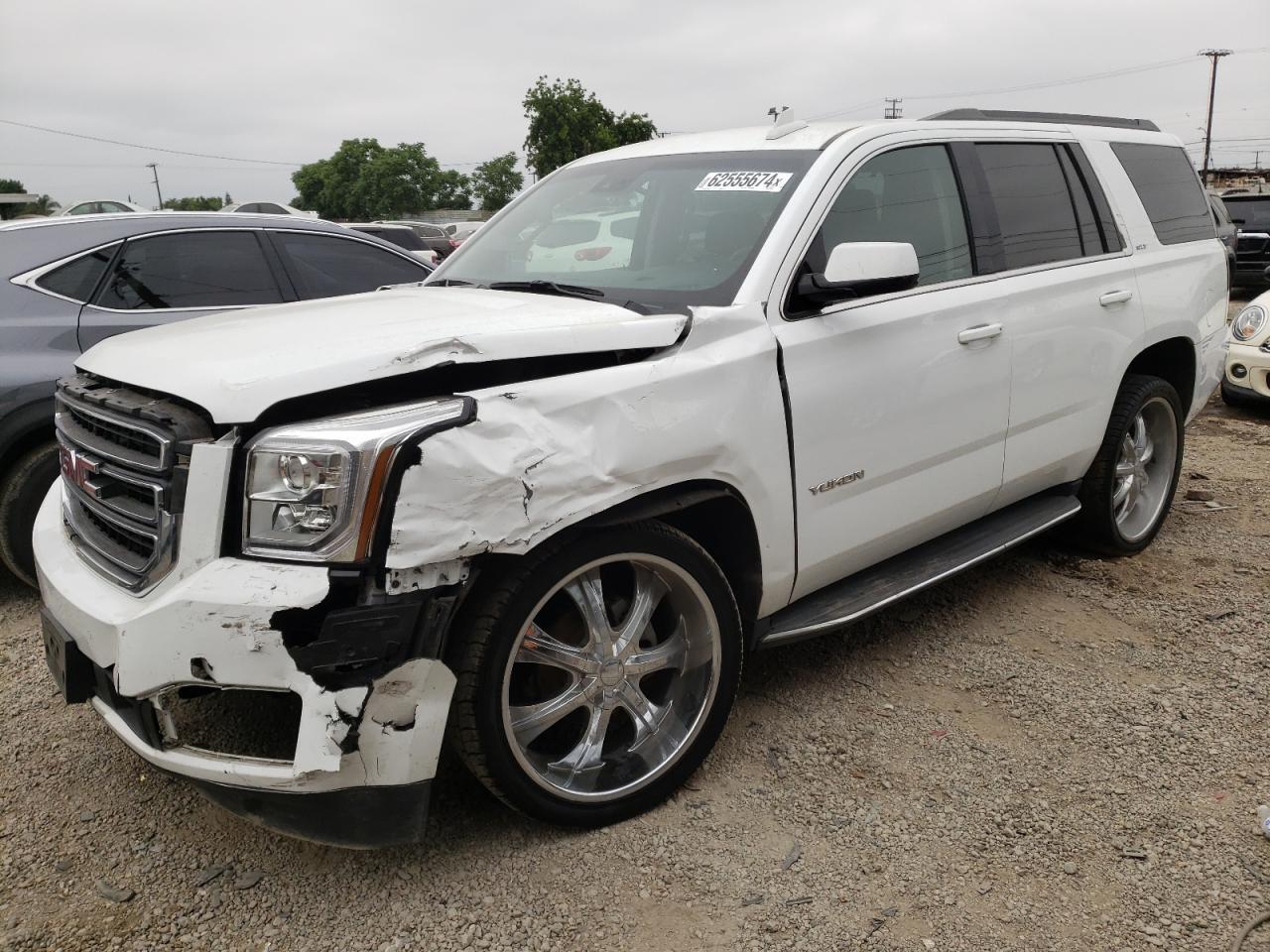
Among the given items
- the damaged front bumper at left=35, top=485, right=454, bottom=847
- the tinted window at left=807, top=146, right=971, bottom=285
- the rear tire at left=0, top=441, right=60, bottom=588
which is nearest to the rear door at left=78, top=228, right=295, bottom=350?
the rear tire at left=0, top=441, right=60, bottom=588

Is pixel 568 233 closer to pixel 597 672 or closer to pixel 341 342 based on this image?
pixel 341 342

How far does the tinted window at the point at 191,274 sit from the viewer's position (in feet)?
15.4

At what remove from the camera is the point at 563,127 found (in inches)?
2124

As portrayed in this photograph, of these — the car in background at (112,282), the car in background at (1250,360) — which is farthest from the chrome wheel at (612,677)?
the car in background at (1250,360)

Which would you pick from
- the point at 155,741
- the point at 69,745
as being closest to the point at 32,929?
the point at 155,741

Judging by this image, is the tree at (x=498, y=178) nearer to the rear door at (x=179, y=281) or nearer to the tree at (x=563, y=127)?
the tree at (x=563, y=127)

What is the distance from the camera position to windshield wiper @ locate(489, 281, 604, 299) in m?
3.05

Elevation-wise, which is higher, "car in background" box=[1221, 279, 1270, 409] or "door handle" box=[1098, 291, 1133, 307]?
"door handle" box=[1098, 291, 1133, 307]

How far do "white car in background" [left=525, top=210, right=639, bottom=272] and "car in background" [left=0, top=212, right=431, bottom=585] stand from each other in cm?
164

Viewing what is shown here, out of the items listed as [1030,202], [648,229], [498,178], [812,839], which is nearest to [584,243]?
[648,229]

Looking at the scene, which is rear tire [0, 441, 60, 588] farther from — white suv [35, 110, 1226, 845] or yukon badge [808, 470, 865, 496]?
yukon badge [808, 470, 865, 496]

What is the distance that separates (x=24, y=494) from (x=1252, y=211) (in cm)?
1775

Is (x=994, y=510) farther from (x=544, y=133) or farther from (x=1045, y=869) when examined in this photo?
(x=544, y=133)

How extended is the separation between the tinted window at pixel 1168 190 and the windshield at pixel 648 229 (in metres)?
2.18
